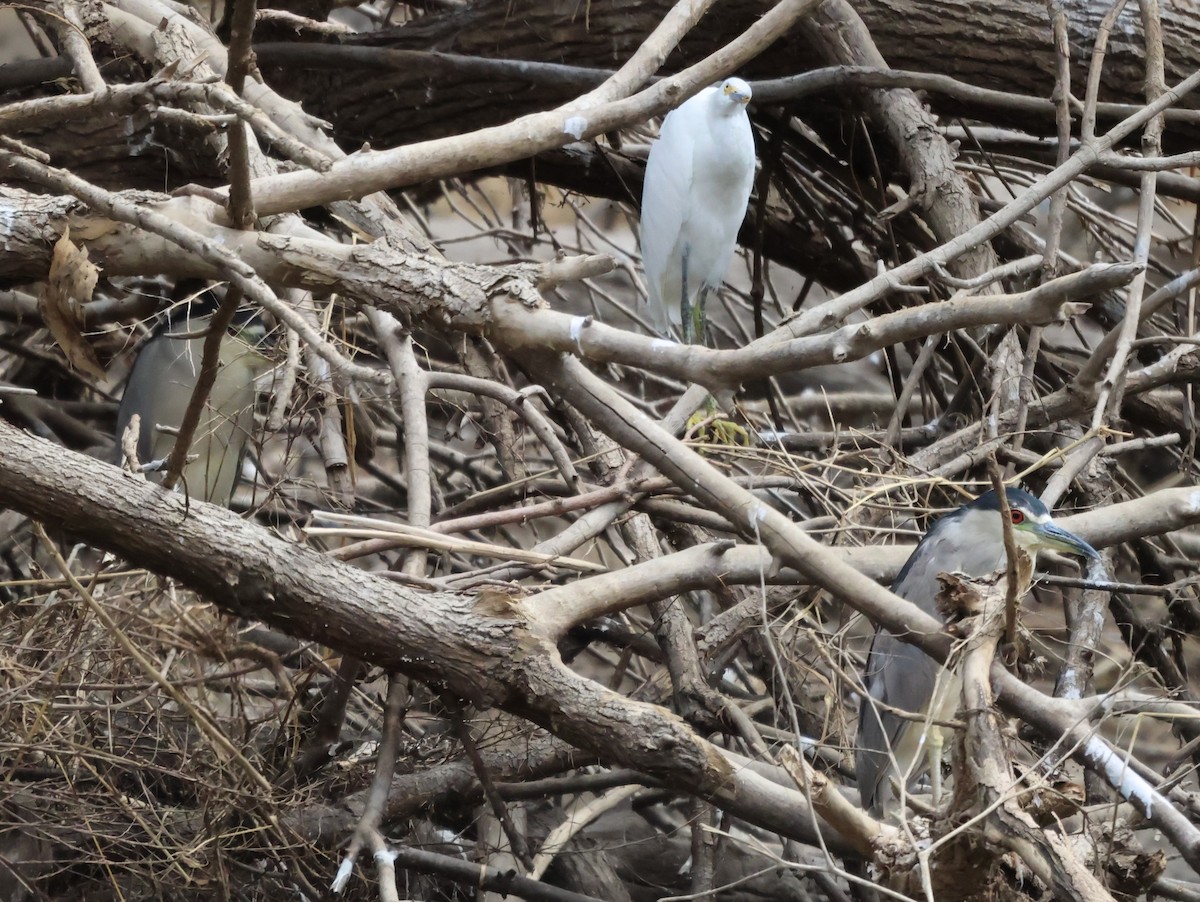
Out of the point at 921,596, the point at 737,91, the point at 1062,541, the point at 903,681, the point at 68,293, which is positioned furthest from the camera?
the point at 737,91

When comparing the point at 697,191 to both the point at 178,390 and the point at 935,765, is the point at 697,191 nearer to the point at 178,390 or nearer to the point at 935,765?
the point at 178,390

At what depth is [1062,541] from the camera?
2.54m

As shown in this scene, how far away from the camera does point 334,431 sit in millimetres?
3021

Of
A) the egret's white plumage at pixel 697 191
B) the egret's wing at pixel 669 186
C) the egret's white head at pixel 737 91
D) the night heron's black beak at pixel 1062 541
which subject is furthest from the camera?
the egret's wing at pixel 669 186

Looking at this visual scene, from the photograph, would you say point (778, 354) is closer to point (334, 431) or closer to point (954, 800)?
point (954, 800)

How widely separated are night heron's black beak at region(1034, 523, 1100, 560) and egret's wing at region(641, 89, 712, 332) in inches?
83.2

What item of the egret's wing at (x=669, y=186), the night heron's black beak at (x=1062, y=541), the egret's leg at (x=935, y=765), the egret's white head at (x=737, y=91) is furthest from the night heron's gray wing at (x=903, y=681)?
the egret's wing at (x=669, y=186)

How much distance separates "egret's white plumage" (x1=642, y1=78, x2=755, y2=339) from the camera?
4.11m

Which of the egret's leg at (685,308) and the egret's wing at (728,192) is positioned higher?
the egret's wing at (728,192)

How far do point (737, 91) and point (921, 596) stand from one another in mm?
1780

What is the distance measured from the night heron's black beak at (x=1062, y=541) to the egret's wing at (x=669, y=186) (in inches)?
83.2

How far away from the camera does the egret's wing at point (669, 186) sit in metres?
4.23

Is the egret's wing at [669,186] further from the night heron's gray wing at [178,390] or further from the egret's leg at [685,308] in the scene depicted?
the night heron's gray wing at [178,390]

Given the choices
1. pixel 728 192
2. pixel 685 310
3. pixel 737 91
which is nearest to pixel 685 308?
pixel 685 310
